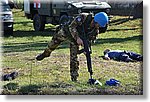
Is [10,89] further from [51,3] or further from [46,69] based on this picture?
[51,3]

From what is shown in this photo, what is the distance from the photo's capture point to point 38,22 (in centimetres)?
1345

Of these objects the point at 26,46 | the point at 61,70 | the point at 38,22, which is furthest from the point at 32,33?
the point at 61,70

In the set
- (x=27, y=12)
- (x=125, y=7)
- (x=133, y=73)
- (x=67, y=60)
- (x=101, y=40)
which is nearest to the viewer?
(x=133, y=73)

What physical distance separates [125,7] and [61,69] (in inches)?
159

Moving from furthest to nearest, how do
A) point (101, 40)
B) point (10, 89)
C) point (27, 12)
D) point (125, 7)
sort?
1. point (27, 12)
2. point (101, 40)
3. point (125, 7)
4. point (10, 89)

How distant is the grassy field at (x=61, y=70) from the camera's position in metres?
5.57

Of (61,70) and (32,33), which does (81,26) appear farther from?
(32,33)

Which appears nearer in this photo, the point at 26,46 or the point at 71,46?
the point at 71,46

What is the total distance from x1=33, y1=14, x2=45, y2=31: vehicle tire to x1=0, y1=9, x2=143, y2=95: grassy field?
1.32 m

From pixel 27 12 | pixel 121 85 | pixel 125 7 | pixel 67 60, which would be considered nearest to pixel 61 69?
pixel 67 60

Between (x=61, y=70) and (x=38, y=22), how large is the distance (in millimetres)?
6699

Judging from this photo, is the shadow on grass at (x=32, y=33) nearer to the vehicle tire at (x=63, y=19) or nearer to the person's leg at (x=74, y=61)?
the vehicle tire at (x=63, y=19)

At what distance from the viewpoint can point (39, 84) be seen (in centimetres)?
587

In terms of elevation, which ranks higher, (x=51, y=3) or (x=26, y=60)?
(x=51, y=3)
